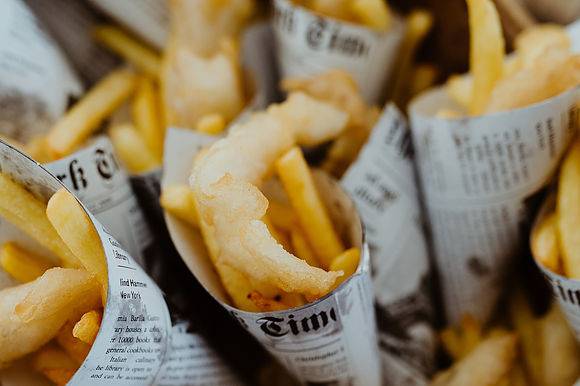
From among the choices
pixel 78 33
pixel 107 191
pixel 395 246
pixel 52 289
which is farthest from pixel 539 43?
pixel 78 33

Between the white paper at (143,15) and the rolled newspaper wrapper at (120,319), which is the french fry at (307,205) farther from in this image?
the white paper at (143,15)

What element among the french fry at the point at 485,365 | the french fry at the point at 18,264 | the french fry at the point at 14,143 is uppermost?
the french fry at the point at 14,143

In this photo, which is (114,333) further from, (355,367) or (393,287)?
(393,287)

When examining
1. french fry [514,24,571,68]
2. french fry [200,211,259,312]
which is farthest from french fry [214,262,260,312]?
french fry [514,24,571,68]

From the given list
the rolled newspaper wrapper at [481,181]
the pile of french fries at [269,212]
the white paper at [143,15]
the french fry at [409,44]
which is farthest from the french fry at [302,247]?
the white paper at [143,15]

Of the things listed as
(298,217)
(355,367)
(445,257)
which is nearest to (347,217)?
(298,217)

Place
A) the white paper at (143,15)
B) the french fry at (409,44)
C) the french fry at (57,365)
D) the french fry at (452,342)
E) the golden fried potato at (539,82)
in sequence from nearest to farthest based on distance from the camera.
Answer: the french fry at (57,365) → the golden fried potato at (539,82) → the french fry at (452,342) → the french fry at (409,44) → the white paper at (143,15)
